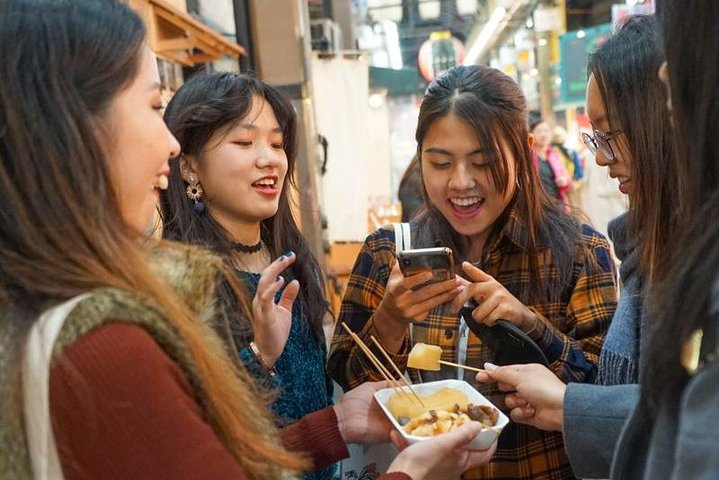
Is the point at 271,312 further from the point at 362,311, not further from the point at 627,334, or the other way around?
the point at 627,334

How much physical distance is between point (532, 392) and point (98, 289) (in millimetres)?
1216

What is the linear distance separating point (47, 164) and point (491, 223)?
159 centimetres

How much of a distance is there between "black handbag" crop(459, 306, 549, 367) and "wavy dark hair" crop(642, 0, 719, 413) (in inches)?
38.1

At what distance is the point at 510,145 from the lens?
2.20 meters

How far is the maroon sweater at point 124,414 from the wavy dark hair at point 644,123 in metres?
1.20

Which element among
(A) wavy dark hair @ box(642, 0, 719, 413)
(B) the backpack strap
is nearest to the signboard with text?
(A) wavy dark hair @ box(642, 0, 719, 413)

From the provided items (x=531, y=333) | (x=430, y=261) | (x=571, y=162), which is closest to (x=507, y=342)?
(x=531, y=333)

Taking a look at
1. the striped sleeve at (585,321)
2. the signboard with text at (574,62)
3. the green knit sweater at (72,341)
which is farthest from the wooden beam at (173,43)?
the signboard with text at (574,62)

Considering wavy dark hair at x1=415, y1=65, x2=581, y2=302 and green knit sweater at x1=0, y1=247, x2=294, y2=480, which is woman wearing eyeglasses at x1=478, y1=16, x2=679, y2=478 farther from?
green knit sweater at x1=0, y1=247, x2=294, y2=480

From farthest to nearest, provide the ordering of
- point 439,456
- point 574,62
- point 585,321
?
point 574,62, point 585,321, point 439,456

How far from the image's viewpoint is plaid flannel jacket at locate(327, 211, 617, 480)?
1.99 meters

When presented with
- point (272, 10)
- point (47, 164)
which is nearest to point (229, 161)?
point (47, 164)

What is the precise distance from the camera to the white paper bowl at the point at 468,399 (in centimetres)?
157

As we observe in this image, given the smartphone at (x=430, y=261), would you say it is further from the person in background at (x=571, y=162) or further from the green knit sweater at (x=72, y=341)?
the person in background at (x=571, y=162)
